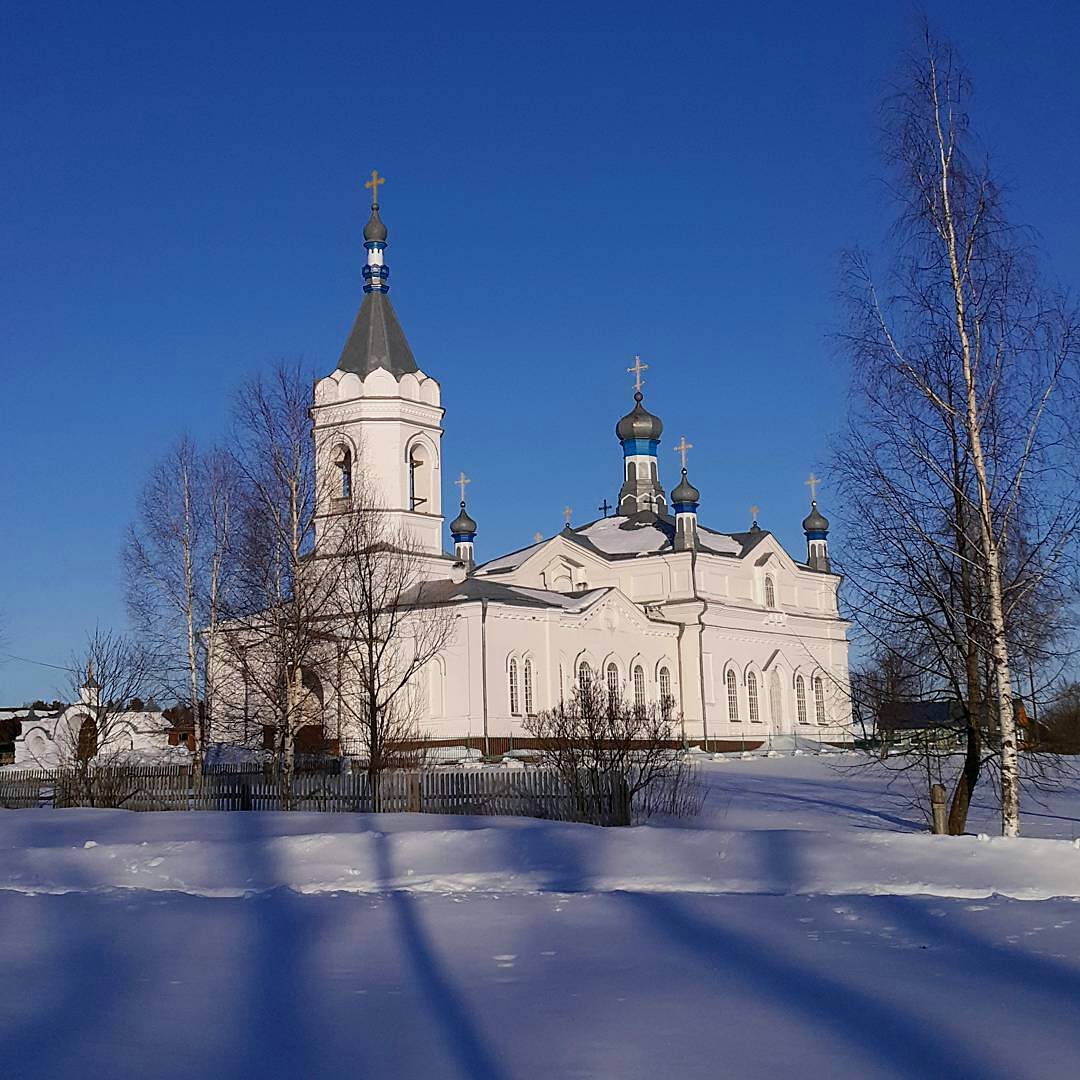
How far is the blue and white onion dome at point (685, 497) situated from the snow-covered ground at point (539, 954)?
103 ft

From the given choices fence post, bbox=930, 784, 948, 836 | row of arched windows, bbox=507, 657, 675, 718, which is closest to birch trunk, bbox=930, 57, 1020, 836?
fence post, bbox=930, 784, 948, 836

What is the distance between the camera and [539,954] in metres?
9.02

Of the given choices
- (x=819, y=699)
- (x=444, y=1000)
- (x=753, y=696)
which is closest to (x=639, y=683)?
(x=753, y=696)

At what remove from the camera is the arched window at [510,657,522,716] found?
1484 inches

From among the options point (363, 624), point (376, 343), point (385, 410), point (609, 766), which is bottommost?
point (609, 766)

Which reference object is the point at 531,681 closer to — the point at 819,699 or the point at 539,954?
the point at 819,699

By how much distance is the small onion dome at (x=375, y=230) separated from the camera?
35562 mm

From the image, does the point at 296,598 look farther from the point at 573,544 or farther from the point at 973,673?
the point at 573,544

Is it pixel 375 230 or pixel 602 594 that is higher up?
pixel 375 230

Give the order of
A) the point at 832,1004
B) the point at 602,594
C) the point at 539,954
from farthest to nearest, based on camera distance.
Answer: the point at 602,594
the point at 539,954
the point at 832,1004

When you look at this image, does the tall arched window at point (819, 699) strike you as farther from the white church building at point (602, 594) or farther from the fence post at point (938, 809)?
the fence post at point (938, 809)

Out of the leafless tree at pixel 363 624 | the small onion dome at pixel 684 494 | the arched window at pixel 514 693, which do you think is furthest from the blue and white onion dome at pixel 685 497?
the leafless tree at pixel 363 624

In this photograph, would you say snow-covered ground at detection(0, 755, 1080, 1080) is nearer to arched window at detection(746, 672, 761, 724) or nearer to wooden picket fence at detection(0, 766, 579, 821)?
wooden picket fence at detection(0, 766, 579, 821)

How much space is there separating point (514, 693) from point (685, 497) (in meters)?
11.4
